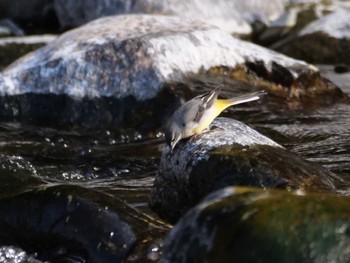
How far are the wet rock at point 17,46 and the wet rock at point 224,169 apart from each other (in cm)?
669

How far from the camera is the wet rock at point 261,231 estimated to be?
13.1 feet

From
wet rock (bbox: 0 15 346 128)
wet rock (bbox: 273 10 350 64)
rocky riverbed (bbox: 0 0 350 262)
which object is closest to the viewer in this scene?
rocky riverbed (bbox: 0 0 350 262)

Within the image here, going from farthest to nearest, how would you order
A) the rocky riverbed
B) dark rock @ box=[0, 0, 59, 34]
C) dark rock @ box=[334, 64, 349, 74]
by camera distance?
dark rock @ box=[0, 0, 59, 34] → dark rock @ box=[334, 64, 349, 74] → the rocky riverbed

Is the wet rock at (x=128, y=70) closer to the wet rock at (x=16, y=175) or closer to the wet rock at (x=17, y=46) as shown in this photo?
the wet rock at (x=16, y=175)

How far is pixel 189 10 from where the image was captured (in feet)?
43.5

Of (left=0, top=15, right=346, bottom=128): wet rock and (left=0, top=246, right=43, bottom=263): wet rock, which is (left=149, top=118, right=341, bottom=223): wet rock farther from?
(left=0, top=15, right=346, bottom=128): wet rock

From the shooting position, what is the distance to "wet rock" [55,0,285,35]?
42.8 feet

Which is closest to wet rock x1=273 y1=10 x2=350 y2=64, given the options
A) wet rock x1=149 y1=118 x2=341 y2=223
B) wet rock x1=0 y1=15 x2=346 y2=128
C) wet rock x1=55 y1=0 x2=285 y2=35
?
wet rock x1=55 y1=0 x2=285 y2=35

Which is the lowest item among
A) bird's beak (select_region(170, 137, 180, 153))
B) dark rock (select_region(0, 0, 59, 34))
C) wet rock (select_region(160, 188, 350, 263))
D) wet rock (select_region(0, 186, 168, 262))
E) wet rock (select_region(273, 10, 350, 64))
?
wet rock (select_region(273, 10, 350, 64))

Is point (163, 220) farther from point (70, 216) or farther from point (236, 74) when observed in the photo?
point (236, 74)

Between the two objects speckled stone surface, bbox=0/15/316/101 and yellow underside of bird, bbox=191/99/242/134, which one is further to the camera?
speckled stone surface, bbox=0/15/316/101

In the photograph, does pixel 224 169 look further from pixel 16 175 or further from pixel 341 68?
pixel 341 68

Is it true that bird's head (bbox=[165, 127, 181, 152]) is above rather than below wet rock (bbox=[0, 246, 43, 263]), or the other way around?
above

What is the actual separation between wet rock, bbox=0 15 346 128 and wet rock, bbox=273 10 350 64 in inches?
105
